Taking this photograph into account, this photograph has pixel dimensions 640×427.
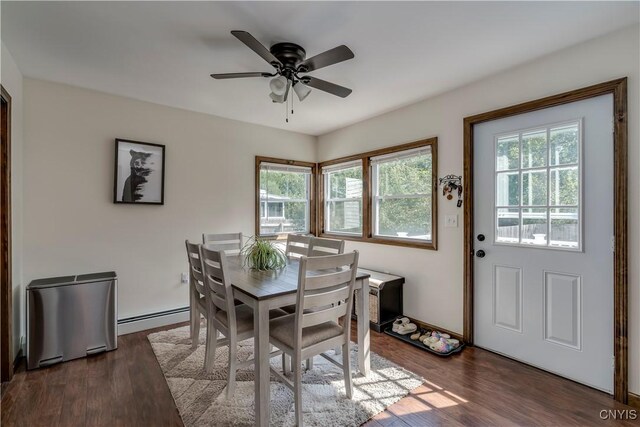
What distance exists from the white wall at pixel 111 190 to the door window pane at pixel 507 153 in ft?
9.39

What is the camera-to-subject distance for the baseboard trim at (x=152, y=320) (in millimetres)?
3174

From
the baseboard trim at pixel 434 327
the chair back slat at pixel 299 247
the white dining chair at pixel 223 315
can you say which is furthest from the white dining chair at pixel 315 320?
the baseboard trim at pixel 434 327

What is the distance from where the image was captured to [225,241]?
344 centimetres

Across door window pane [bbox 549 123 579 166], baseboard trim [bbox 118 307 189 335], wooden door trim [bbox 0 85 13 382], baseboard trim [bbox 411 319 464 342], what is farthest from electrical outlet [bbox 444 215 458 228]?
wooden door trim [bbox 0 85 13 382]

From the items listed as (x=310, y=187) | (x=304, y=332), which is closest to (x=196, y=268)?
(x=304, y=332)

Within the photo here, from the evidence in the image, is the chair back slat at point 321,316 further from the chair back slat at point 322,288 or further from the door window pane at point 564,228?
the door window pane at point 564,228

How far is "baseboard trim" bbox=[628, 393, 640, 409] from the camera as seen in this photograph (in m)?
1.96

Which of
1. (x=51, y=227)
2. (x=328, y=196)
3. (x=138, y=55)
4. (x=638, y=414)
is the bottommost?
(x=638, y=414)

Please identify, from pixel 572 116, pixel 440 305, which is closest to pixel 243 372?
pixel 440 305

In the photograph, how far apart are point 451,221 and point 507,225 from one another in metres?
0.50

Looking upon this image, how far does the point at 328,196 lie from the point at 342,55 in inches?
116

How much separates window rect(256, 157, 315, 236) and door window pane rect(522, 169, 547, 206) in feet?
9.45

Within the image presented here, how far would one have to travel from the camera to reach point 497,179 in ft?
8.88

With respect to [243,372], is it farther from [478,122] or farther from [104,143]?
[478,122]
